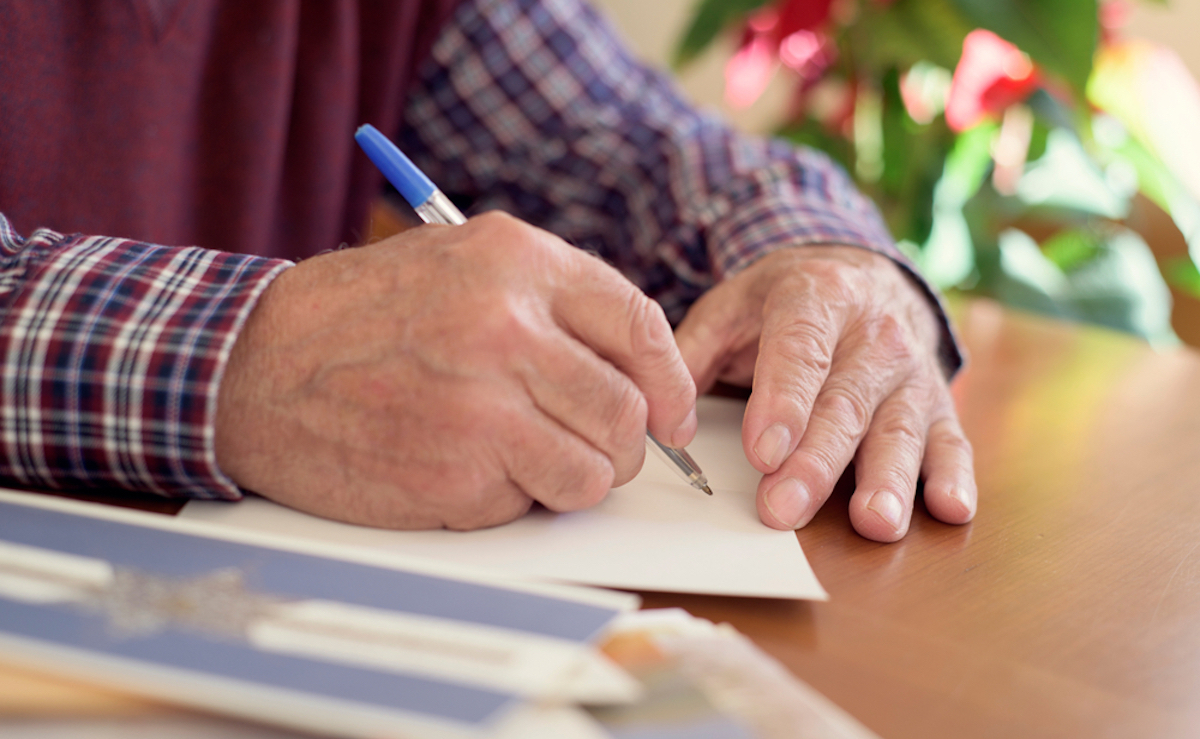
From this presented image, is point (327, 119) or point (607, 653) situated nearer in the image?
point (607, 653)

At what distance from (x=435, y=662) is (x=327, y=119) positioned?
2.35 ft

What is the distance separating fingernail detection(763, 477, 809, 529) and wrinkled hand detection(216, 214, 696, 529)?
8cm

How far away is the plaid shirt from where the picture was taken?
0.39m

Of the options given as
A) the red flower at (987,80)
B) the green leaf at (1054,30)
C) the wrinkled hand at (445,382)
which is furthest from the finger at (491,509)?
the red flower at (987,80)

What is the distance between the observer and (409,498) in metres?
0.38

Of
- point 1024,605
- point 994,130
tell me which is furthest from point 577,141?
point 994,130

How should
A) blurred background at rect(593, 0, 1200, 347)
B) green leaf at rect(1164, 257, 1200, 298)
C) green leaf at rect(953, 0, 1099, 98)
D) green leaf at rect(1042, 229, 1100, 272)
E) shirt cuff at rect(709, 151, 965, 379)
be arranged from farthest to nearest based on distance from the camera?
green leaf at rect(1164, 257, 1200, 298) < green leaf at rect(1042, 229, 1100, 272) < blurred background at rect(593, 0, 1200, 347) < green leaf at rect(953, 0, 1099, 98) < shirt cuff at rect(709, 151, 965, 379)

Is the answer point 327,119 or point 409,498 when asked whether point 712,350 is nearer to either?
→ point 409,498

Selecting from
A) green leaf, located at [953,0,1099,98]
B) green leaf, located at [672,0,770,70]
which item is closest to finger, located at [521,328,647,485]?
green leaf, located at [953,0,1099,98]

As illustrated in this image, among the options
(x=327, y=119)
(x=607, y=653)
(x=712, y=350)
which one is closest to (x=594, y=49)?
(x=327, y=119)

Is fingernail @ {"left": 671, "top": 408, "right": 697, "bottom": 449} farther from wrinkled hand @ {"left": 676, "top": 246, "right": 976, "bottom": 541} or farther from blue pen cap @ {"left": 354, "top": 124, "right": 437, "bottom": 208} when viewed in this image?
blue pen cap @ {"left": 354, "top": 124, "right": 437, "bottom": 208}

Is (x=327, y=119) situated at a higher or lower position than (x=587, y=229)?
higher

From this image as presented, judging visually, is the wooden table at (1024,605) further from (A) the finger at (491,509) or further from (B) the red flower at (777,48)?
(B) the red flower at (777,48)

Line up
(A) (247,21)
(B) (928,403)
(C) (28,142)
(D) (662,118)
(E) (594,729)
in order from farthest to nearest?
(D) (662,118)
(A) (247,21)
(C) (28,142)
(B) (928,403)
(E) (594,729)
